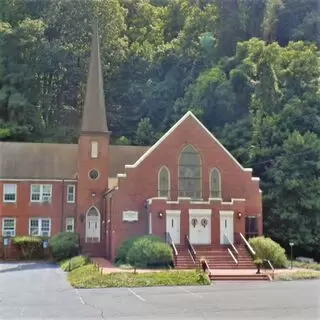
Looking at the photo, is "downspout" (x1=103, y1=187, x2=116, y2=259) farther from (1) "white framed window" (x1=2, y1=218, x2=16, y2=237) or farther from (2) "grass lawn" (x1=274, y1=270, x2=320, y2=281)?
(2) "grass lawn" (x1=274, y1=270, x2=320, y2=281)

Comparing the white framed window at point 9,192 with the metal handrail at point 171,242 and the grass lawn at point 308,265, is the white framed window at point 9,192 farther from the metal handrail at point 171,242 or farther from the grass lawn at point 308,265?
the grass lawn at point 308,265

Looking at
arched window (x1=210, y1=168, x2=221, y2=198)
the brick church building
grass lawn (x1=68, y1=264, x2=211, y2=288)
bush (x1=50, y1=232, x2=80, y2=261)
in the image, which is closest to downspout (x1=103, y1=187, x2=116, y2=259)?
the brick church building

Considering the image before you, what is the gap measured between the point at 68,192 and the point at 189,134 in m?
9.88

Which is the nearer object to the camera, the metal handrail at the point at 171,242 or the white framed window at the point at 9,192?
the metal handrail at the point at 171,242

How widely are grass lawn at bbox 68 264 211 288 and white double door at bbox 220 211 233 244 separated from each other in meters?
8.78

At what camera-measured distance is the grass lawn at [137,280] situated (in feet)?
65.9

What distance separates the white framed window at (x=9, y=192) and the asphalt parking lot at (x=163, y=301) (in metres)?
15.7

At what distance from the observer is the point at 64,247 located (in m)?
31.7

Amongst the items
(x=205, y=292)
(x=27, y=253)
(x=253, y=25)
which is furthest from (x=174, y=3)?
(x=205, y=292)

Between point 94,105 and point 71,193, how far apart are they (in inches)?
247

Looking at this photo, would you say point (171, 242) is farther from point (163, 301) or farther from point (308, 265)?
point (163, 301)

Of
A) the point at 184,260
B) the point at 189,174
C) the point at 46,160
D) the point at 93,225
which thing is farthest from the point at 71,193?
the point at 184,260

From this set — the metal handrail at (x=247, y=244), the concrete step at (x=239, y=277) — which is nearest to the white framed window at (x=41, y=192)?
the metal handrail at (x=247, y=244)

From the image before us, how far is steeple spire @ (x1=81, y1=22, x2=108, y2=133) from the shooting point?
35.1 metres
